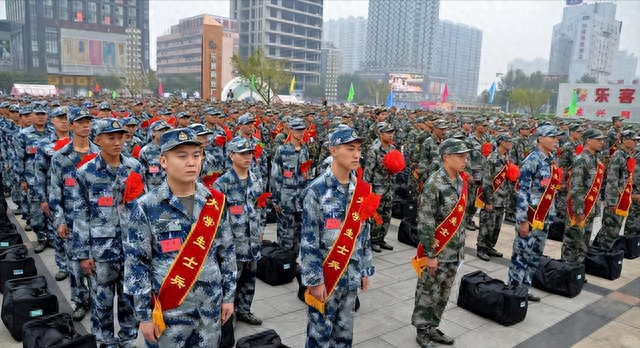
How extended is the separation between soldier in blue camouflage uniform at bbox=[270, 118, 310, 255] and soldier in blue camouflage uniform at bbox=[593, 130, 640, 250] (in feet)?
18.6

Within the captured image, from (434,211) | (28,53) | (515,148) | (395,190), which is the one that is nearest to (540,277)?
(434,211)

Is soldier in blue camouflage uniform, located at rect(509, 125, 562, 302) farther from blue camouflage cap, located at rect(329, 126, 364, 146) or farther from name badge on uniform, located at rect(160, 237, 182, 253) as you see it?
name badge on uniform, located at rect(160, 237, 182, 253)

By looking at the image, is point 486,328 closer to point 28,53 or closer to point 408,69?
point 28,53

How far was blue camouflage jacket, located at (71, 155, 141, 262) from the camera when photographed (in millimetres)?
4691

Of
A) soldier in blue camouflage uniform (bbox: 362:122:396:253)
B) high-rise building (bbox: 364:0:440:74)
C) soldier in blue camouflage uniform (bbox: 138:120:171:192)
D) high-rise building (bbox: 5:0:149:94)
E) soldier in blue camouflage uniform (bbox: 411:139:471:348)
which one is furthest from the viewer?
high-rise building (bbox: 364:0:440:74)

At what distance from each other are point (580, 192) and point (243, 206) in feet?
17.7

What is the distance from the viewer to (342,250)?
13.3ft

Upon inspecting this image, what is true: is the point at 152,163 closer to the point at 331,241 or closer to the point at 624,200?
the point at 331,241

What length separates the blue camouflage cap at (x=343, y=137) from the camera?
4.03m

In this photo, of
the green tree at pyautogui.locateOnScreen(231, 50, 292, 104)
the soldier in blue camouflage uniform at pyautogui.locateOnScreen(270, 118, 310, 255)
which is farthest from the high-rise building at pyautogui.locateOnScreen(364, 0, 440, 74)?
the soldier in blue camouflage uniform at pyautogui.locateOnScreen(270, 118, 310, 255)

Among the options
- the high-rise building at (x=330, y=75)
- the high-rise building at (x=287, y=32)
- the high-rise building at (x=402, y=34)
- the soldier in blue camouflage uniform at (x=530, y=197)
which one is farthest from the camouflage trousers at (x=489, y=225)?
the high-rise building at (x=402, y=34)

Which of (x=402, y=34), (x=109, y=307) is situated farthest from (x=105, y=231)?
(x=402, y=34)

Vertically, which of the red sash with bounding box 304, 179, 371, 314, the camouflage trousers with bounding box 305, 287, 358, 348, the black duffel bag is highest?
the red sash with bounding box 304, 179, 371, 314

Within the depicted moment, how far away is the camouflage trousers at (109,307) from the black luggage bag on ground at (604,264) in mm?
7410
